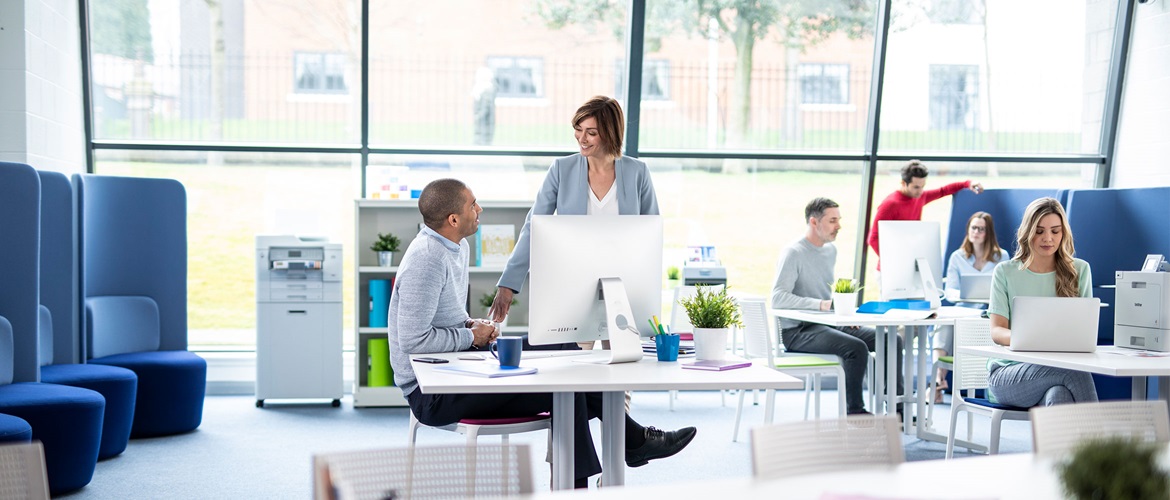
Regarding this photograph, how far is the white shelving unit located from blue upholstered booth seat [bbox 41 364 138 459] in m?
1.74

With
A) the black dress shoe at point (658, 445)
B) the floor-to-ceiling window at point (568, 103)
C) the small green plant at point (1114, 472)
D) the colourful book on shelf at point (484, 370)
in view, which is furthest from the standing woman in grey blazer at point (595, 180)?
the floor-to-ceiling window at point (568, 103)

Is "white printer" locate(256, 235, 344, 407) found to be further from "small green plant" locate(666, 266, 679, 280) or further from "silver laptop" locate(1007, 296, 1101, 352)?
"silver laptop" locate(1007, 296, 1101, 352)

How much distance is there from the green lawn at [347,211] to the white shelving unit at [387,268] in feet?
0.90

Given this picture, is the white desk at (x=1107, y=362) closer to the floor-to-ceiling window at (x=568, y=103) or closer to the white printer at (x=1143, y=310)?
the white printer at (x=1143, y=310)

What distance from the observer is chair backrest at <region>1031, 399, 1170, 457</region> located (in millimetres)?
2062

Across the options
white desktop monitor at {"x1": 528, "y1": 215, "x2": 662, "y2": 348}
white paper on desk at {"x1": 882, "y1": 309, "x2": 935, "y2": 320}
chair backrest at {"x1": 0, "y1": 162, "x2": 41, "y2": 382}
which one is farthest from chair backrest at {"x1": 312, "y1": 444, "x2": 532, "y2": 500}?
white paper on desk at {"x1": 882, "y1": 309, "x2": 935, "y2": 320}

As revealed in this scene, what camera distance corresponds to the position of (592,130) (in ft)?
12.6

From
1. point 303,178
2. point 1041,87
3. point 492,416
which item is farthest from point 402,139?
point 1041,87

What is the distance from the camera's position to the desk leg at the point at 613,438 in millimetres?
3078

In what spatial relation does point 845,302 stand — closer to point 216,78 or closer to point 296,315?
point 296,315

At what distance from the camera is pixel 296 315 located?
6457mm

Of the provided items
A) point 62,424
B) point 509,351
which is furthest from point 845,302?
point 62,424

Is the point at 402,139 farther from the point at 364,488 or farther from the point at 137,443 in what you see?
the point at 364,488

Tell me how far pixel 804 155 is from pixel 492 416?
4599 mm
